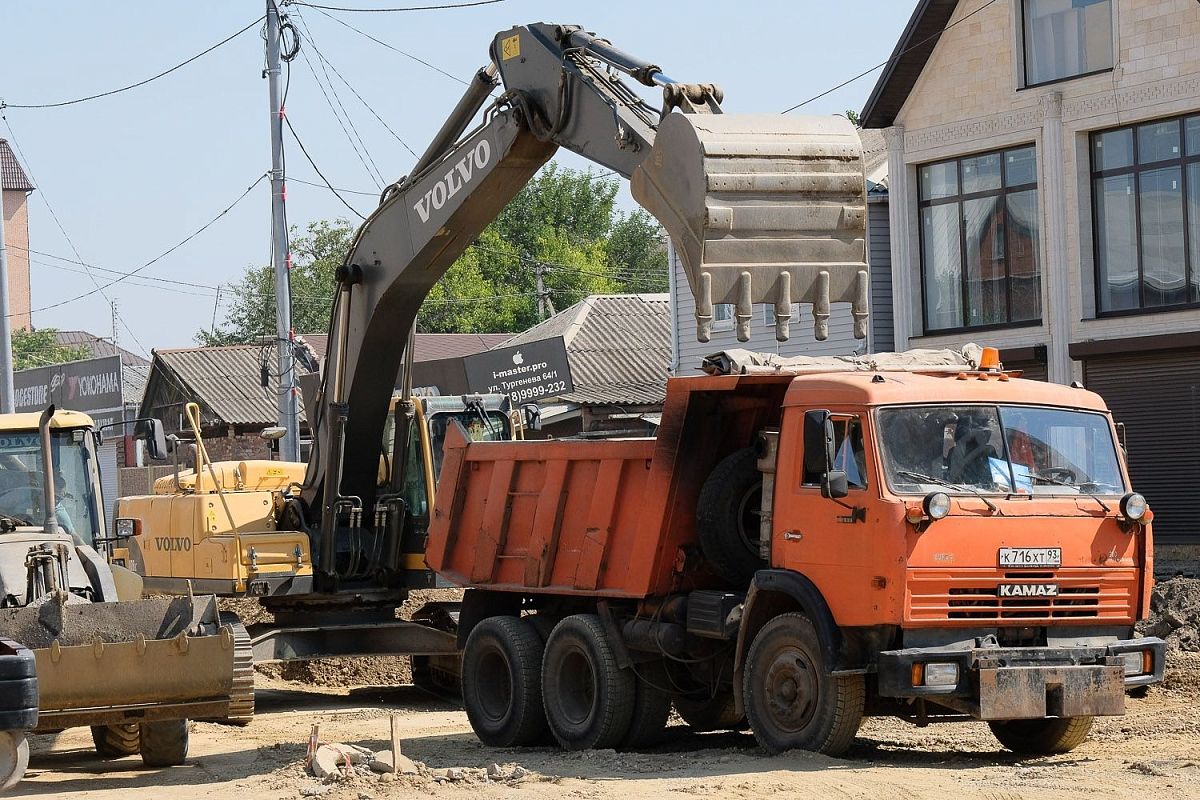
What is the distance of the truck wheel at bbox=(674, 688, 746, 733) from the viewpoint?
13.5 meters

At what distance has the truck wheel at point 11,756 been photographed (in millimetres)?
9367

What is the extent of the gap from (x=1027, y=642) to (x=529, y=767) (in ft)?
11.5

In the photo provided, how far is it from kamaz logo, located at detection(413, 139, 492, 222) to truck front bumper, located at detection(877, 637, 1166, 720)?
5742 millimetres

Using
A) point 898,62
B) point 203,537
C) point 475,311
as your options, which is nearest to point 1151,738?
point 203,537

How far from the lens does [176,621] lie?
452 inches

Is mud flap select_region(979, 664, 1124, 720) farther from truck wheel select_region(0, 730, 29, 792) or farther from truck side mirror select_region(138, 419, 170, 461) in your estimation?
truck side mirror select_region(138, 419, 170, 461)

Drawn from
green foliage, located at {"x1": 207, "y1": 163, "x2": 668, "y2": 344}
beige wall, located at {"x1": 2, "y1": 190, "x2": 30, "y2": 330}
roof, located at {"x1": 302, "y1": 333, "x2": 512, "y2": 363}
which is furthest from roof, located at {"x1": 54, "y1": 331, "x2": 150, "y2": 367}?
roof, located at {"x1": 302, "y1": 333, "x2": 512, "y2": 363}

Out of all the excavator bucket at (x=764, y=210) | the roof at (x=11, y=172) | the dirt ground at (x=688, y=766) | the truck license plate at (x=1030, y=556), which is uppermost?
the roof at (x=11, y=172)

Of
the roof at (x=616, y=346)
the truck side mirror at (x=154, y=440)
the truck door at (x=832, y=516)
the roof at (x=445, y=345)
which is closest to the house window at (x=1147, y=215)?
the truck door at (x=832, y=516)

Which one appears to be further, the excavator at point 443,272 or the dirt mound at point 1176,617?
the dirt mound at point 1176,617

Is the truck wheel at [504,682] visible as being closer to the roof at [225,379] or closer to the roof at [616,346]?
the roof at [616,346]

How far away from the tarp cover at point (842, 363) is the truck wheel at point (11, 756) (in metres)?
5.18

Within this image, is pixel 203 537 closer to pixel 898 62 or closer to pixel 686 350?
pixel 898 62

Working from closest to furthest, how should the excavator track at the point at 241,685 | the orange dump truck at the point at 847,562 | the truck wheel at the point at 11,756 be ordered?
the truck wheel at the point at 11,756 → the orange dump truck at the point at 847,562 → the excavator track at the point at 241,685
